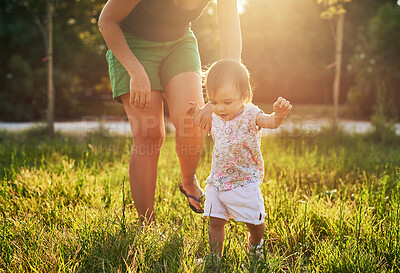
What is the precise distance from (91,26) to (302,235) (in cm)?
898

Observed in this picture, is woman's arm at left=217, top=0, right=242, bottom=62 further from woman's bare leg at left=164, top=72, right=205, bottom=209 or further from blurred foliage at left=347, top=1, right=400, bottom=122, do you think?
blurred foliage at left=347, top=1, right=400, bottom=122

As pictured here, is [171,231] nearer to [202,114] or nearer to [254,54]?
[202,114]

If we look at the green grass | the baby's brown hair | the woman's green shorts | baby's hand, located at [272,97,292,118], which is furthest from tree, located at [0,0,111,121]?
baby's hand, located at [272,97,292,118]

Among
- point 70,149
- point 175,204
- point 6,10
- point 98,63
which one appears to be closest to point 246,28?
point 98,63

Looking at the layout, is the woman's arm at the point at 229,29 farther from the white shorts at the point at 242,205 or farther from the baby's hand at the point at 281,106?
the white shorts at the point at 242,205

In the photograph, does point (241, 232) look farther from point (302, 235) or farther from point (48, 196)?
point (48, 196)

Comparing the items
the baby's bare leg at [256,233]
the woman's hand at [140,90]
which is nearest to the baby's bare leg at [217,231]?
the baby's bare leg at [256,233]

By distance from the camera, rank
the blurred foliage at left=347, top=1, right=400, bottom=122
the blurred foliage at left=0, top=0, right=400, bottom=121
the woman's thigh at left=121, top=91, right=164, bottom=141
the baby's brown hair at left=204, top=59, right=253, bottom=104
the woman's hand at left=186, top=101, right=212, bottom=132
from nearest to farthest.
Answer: the baby's brown hair at left=204, top=59, right=253, bottom=104
the woman's hand at left=186, top=101, right=212, bottom=132
the woman's thigh at left=121, top=91, right=164, bottom=141
the blurred foliage at left=0, top=0, right=400, bottom=121
the blurred foliage at left=347, top=1, right=400, bottom=122

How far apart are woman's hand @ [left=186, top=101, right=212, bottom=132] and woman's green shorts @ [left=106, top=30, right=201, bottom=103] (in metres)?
0.30

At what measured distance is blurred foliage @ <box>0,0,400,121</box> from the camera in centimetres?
953

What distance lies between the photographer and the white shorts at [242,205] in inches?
70.2

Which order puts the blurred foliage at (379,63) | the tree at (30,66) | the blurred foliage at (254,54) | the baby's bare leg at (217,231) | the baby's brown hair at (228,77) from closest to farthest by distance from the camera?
the baby's brown hair at (228,77) → the baby's bare leg at (217,231) → the blurred foliage at (254,54) → the blurred foliage at (379,63) → the tree at (30,66)

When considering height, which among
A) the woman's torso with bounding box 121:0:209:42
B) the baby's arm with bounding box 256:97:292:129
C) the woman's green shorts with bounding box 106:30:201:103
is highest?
the woman's torso with bounding box 121:0:209:42

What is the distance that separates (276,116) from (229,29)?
767 mm
